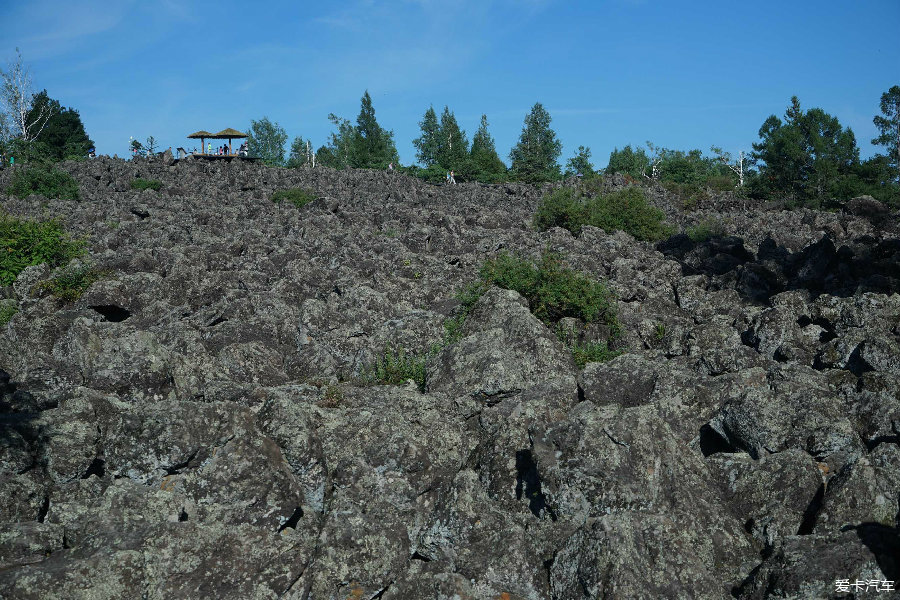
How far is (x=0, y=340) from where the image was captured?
1197cm

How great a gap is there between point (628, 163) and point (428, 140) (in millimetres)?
20318

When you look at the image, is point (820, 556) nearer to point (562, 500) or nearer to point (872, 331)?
point (562, 500)

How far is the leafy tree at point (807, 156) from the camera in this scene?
48.8 meters

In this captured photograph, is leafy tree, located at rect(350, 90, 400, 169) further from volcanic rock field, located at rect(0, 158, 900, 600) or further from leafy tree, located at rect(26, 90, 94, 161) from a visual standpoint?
volcanic rock field, located at rect(0, 158, 900, 600)

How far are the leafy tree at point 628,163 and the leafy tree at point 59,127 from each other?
4667 cm

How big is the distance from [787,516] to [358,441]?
4.17 m

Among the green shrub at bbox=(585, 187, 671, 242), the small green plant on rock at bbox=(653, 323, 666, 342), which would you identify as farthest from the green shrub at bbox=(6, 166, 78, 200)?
the small green plant on rock at bbox=(653, 323, 666, 342)

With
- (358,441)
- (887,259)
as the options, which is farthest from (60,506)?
(887,259)

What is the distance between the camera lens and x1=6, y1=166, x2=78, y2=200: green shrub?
32312 mm

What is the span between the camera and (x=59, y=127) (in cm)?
6072

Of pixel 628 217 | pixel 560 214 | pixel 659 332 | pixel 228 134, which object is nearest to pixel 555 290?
pixel 659 332

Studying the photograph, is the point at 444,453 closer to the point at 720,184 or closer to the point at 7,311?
the point at 7,311

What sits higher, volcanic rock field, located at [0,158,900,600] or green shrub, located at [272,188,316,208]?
green shrub, located at [272,188,316,208]

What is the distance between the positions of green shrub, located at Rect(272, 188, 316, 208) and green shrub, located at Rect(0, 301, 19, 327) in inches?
690
